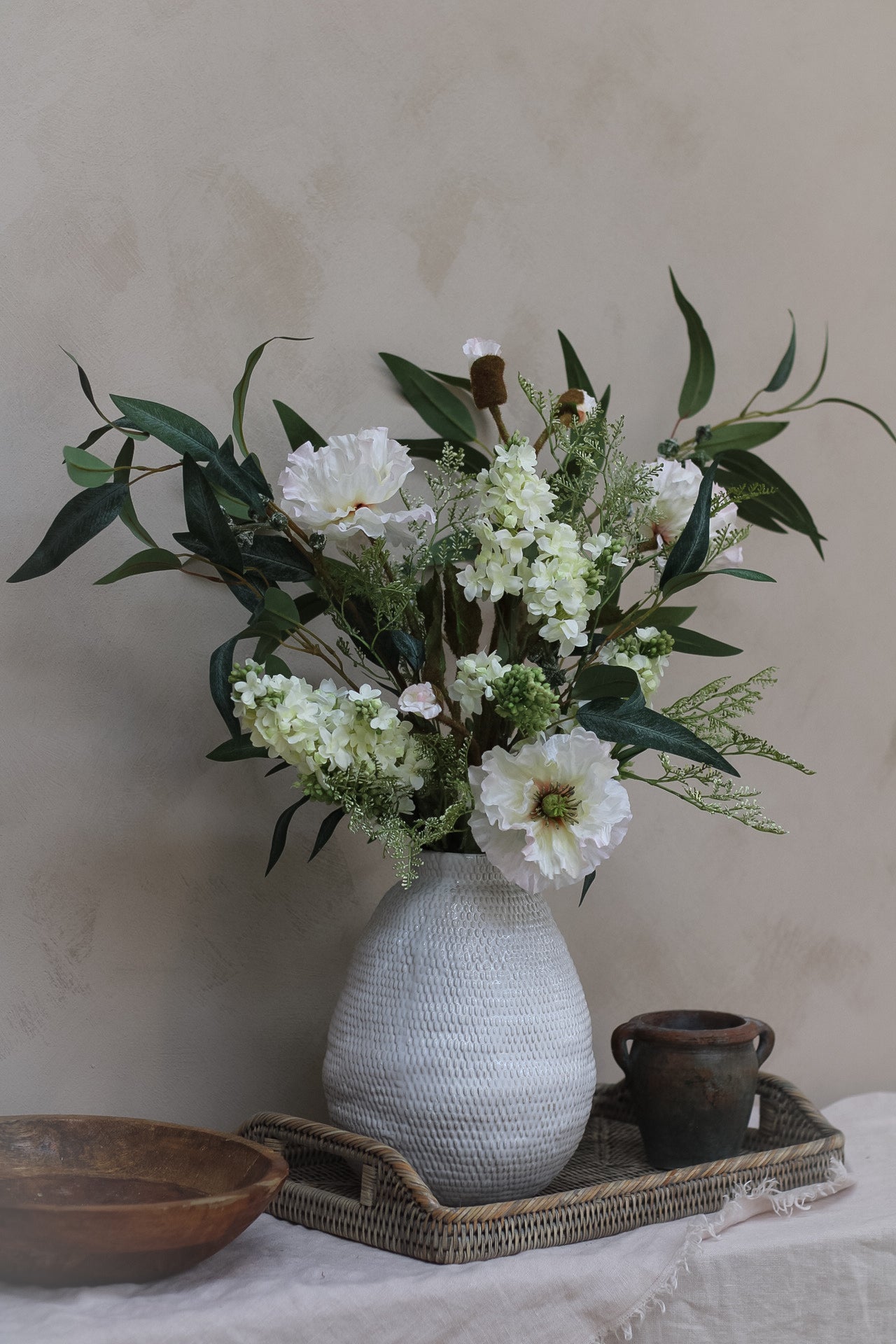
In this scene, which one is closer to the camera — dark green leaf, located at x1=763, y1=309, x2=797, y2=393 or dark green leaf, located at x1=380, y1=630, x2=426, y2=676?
dark green leaf, located at x1=380, y1=630, x2=426, y2=676

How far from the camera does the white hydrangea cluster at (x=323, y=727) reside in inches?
30.3

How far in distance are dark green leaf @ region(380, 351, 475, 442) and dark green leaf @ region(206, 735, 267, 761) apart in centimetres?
38

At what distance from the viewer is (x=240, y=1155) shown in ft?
2.46

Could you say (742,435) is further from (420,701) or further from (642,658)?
(420,701)

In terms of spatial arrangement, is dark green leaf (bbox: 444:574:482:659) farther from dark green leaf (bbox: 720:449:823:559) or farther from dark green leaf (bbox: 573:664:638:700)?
dark green leaf (bbox: 720:449:823:559)

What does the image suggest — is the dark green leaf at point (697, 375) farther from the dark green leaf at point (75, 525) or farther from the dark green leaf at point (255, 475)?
the dark green leaf at point (75, 525)

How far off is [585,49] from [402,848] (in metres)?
0.94

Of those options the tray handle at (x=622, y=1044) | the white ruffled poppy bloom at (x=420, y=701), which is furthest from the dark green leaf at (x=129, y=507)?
the tray handle at (x=622, y=1044)

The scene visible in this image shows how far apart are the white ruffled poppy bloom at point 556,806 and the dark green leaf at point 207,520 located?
26 centimetres

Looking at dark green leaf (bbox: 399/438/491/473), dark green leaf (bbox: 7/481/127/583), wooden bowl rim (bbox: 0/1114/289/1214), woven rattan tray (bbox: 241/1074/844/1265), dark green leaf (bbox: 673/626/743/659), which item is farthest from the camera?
dark green leaf (bbox: 399/438/491/473)

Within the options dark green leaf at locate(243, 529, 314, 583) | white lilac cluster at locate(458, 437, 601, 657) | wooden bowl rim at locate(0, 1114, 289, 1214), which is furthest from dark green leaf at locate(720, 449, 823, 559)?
wooden bowl rim at locate(0, 1114, 289, 1214)

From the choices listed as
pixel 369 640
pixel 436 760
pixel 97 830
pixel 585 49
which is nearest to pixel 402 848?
pixel 436 760

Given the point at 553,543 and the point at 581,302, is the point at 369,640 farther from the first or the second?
the point at 581,302

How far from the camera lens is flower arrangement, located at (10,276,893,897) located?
2.52 ft
